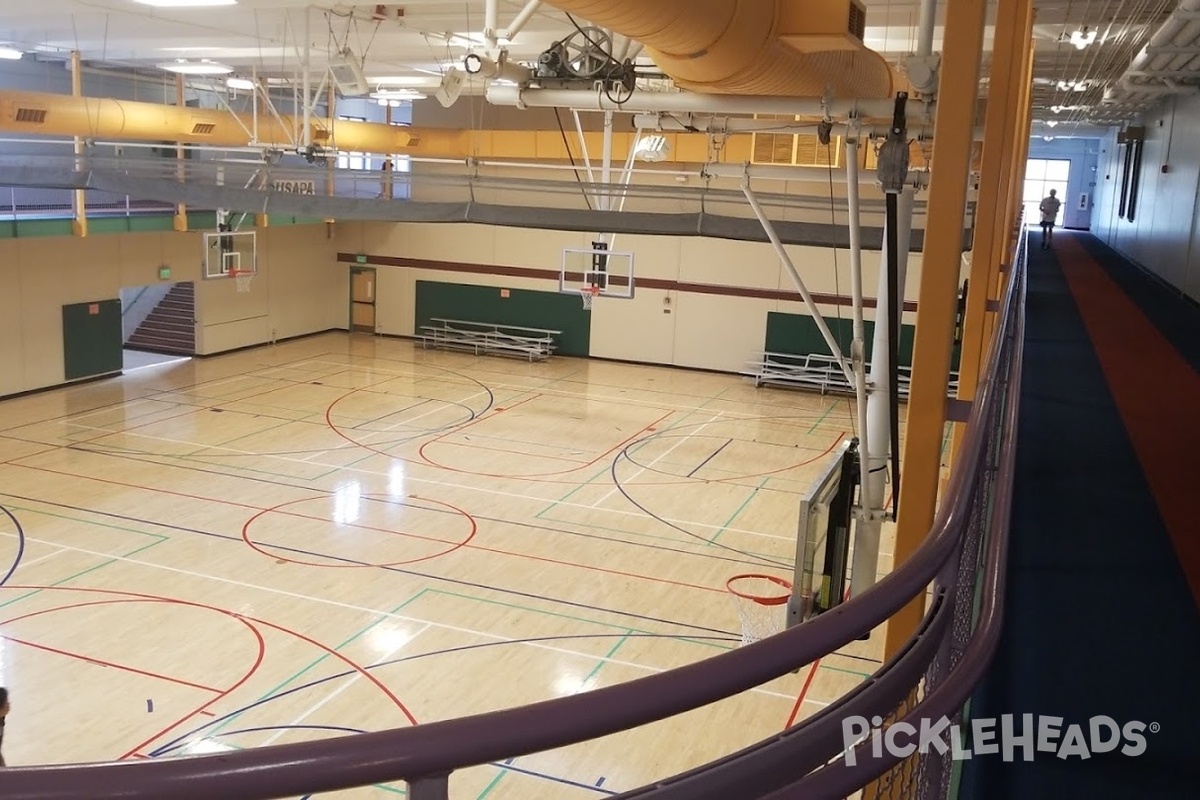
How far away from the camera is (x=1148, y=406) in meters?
8.16

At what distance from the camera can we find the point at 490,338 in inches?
1138

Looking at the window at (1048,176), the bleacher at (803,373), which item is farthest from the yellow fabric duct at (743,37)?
the window at (1048,176)

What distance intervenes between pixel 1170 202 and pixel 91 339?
22.5m

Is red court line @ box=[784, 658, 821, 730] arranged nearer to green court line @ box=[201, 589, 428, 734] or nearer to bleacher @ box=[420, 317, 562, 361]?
green court line @ box=[201, 589, 428, 734]

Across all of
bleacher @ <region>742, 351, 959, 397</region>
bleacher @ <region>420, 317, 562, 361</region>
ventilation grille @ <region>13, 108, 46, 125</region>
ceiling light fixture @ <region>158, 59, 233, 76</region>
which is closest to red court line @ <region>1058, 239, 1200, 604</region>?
bleacher @ <region>742, 351, 959, 397</region>

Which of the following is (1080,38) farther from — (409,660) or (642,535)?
(409,660)

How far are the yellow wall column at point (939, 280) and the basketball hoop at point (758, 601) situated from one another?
635 centimetres

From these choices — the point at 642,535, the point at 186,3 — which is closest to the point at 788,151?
the point at 642,535

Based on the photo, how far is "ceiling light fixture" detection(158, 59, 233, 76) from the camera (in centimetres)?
2173

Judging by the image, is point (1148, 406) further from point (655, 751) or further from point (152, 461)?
point (152, 461)

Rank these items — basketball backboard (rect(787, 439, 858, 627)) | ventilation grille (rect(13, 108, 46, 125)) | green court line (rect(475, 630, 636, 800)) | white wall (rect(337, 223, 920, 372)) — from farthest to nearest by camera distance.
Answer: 1. white wall (rect(337, 223, 920, 372))
2. ventilation grille (rect(13, 108, 46, 125))
3. green court line (rect(475, 630, 636, 800))
4. basketball backboard (rect(787, 439, 858, 627))

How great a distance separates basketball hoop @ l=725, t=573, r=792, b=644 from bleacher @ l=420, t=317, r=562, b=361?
15552 mm

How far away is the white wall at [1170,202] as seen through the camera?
17.6 meters

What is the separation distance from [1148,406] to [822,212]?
36.3 ft
